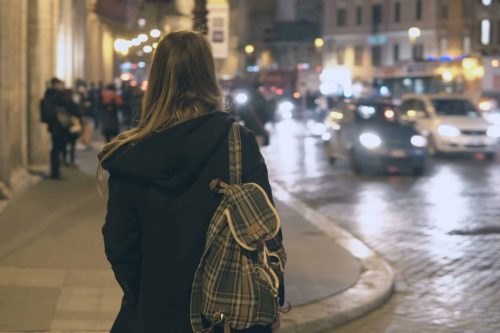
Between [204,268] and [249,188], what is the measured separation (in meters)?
0.30

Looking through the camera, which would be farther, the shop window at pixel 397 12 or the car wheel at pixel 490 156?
the shop window at pixel 397 12

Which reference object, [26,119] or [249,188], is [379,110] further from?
[249,188]

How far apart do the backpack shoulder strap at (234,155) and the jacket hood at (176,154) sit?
24 mm

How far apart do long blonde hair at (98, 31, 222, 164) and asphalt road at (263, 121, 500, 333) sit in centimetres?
486

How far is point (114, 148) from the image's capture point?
3.41m

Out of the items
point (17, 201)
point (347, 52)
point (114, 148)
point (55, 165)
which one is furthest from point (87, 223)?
point (347, 52)

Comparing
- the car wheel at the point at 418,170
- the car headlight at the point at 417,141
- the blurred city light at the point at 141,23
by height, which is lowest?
the car wheel at the point at 418,170

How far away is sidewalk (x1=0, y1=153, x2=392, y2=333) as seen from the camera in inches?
303

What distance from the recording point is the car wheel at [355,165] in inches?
829

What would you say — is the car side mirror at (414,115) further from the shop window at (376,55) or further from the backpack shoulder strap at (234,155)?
the shop window at (376,55)

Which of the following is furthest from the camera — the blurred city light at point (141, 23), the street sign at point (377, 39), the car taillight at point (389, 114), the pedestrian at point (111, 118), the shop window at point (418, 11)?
the street sign at point (377, 39)

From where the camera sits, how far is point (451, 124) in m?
25.9

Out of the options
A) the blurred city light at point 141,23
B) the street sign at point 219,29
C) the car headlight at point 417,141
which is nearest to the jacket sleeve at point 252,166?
the street sign at point 219,29

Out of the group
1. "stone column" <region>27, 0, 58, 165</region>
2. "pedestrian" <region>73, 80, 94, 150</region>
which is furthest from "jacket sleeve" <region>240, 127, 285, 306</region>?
"pedestrian" <region>73, 80, 94, 150</region>
